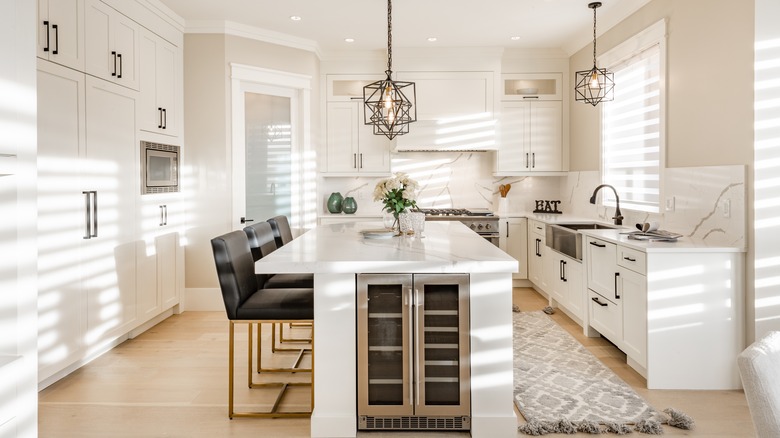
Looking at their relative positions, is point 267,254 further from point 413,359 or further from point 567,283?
point 567,283

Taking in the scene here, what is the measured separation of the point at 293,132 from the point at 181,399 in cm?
315

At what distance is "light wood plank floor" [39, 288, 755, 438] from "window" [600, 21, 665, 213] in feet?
4.52

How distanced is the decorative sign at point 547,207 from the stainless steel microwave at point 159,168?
395 cm

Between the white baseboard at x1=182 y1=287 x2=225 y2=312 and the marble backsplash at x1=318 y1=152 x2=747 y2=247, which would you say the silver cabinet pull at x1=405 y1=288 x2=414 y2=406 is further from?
the marble backsplash at x1=318 y1=152 x2=747 y2=247

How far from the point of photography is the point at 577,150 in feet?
18.2

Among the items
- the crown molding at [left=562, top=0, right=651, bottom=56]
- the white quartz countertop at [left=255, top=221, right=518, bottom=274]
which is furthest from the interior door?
the crown molding at [left=562, top=0, right=651, bottom=56]

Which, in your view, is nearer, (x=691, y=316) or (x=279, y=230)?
(x=691, y=316)

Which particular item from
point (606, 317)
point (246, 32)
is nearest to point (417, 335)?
point (606, 317)

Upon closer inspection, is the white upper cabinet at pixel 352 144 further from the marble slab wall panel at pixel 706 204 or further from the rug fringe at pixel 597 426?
the rug fringe at pixel 597 426

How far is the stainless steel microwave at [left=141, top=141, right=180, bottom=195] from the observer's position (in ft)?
13.5

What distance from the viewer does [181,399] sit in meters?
2.89

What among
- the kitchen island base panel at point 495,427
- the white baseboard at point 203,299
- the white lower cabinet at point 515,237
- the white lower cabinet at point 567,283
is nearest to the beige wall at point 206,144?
the white baseboard at point 203,299

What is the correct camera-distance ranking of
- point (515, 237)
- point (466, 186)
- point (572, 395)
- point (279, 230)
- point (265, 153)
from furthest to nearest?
1. point (466, 186)
2. point (515, 237)
3. point (265, 153)
4. point (279, 230)
5. point (572, 395)

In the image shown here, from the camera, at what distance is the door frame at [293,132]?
488 cm
